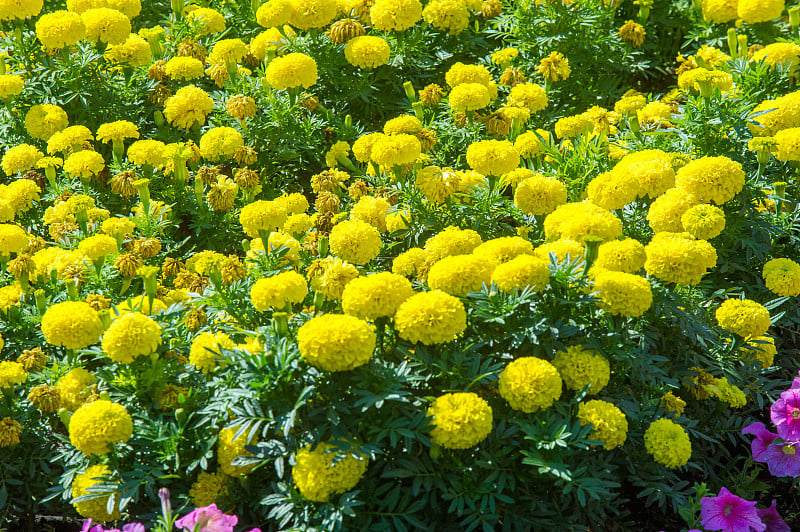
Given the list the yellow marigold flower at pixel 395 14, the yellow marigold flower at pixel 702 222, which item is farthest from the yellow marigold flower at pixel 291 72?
the yellow marigold flower at pixel 702 222

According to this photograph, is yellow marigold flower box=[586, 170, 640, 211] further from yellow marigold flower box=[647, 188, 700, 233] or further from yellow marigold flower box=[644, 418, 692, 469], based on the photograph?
yellow marigold flower box=[644, 418, 692, 469]

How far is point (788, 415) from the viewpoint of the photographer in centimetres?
285

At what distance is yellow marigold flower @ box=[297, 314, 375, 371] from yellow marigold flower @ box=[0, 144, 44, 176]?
244 cm

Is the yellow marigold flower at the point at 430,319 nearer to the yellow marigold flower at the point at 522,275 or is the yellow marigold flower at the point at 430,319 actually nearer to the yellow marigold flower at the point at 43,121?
the yellow marigold flower at the point at 522,275

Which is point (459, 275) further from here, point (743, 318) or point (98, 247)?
point (98, 247)

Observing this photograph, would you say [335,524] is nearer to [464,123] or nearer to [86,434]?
[86,434]

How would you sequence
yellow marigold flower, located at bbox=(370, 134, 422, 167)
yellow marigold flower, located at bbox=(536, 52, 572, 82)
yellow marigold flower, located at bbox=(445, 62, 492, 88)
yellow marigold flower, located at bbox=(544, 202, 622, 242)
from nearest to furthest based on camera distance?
yellow marigold flower, located at bbox=(544, 202, 622, 242) → yellow marigold flower, located at bbox=(370, 134, 422, 167) → yellow marigold flower, located at bbox=(445, 62, 492, 88) → yellow marigold flower, located at bbox=(536, 52, 572, 82)

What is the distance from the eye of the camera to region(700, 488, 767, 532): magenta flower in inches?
99.2

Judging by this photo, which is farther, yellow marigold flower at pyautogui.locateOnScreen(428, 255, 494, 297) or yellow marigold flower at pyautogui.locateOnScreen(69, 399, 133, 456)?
yellow marigold flower at pyautogui.locateOnScreen(428, 255, 494, 297)

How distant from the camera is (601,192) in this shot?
9.69 ft

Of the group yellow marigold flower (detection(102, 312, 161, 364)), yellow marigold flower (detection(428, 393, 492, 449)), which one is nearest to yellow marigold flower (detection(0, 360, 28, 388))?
yellow marigold flower (detection(102, 312, 161, 364))

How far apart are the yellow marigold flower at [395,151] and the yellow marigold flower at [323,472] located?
1464mm

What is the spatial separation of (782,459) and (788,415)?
0.54ft

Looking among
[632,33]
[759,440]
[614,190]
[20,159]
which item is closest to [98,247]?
[20,159]
